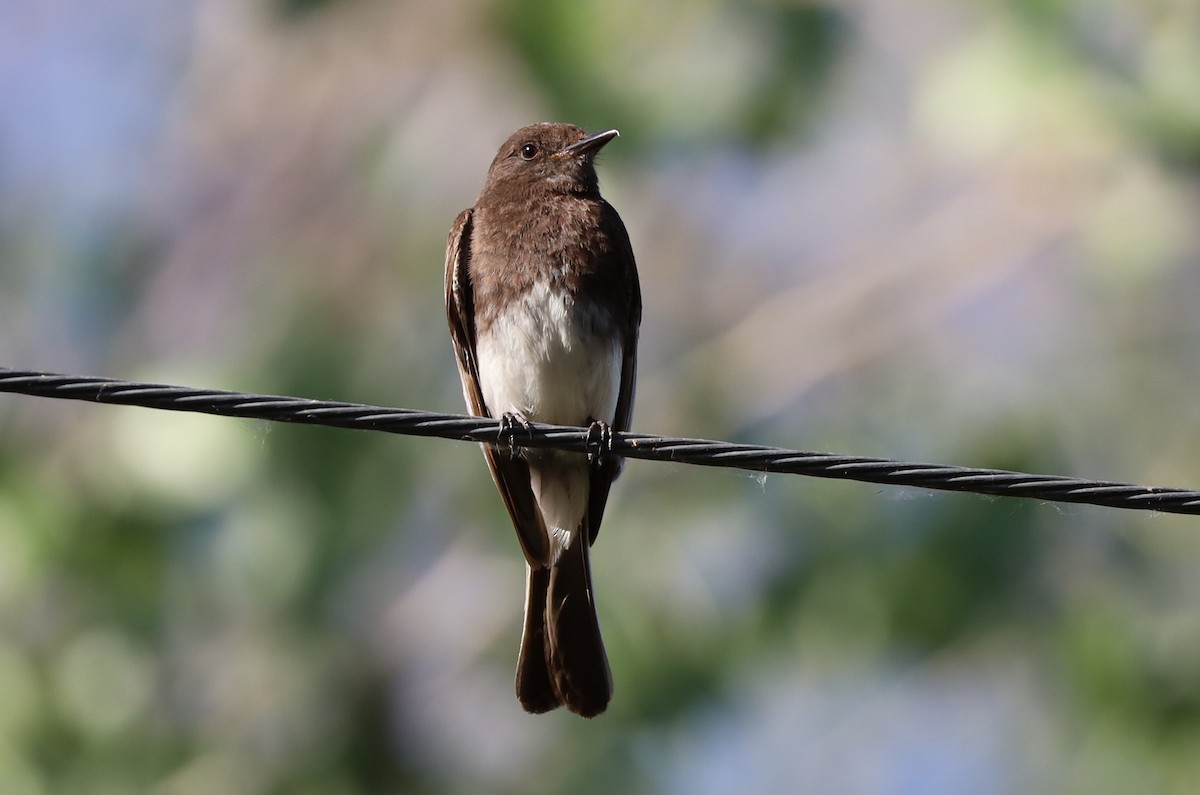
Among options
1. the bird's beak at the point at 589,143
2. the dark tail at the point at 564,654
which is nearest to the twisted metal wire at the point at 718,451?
the dark tail at the point at 564,654

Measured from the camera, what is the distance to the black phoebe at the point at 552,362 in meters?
5.13

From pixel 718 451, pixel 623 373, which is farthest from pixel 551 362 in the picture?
pixel 718 451

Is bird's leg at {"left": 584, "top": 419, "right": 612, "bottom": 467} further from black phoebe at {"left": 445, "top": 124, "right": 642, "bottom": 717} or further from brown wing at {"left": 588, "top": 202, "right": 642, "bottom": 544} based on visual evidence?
brown wing at {"left": 588, "top": 202, "right": 642, "bottom": 544}

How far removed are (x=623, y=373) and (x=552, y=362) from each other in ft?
1.46

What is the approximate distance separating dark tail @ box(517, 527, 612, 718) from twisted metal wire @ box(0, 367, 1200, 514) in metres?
2.00

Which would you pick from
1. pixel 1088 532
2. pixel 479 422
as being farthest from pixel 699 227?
pixel 479 422

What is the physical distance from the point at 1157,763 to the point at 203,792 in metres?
4.02

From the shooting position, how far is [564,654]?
5266mm

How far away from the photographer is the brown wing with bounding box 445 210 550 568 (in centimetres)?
543

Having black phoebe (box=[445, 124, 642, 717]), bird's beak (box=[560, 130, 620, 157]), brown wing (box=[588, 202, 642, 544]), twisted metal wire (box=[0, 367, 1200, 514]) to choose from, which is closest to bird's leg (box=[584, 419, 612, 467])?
twisted metal wire (box=[0, 367, 1200, 514])

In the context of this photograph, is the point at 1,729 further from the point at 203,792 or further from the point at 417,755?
the point at 417,755

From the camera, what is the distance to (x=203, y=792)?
7.23 m

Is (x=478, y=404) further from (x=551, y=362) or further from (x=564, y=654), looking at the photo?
(x=564, y=654)

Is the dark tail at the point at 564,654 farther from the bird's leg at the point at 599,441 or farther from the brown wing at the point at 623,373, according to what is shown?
the bird's leg at the point at 599,441
